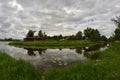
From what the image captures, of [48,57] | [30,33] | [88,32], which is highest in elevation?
[30,33]

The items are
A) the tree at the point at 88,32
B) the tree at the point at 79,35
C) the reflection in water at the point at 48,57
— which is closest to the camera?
the reflection in water at the point at 48,57

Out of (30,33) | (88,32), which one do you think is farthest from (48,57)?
(88,32)

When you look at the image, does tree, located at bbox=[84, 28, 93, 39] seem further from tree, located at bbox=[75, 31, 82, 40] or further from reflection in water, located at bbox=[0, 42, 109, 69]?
reflection in water, located at bbox=[0, 42, 109, 69]

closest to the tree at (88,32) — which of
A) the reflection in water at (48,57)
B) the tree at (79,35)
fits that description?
the tree at (79,35)

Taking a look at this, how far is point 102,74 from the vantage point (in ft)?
36.4

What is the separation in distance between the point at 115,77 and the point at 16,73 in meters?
6.94

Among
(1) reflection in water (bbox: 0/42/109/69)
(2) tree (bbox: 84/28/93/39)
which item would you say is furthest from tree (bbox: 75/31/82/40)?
(1) reflection in water (bbox: 0/42/109/69)

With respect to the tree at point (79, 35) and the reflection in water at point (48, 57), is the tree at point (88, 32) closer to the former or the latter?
the tree at point (79, 35)

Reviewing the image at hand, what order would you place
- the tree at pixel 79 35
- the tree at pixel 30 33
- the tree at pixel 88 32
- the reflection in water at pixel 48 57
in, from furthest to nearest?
1. the tree at pixel 88 32
2. the tree at pixel 79 35
3. the tree at pixel 30 33
4. the reflection in water at pixel 48 57

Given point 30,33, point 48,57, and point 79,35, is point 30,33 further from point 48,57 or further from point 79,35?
point 48,57

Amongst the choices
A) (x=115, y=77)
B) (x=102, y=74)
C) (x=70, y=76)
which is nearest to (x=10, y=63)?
(x=70, y=76)

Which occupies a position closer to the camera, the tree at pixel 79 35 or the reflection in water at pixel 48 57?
the reflection in water at pixel 48 57

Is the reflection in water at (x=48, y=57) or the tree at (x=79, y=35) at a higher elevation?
the tree at (x=79, y=35)

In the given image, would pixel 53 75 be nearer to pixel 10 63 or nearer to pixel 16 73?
pixel 16 73
